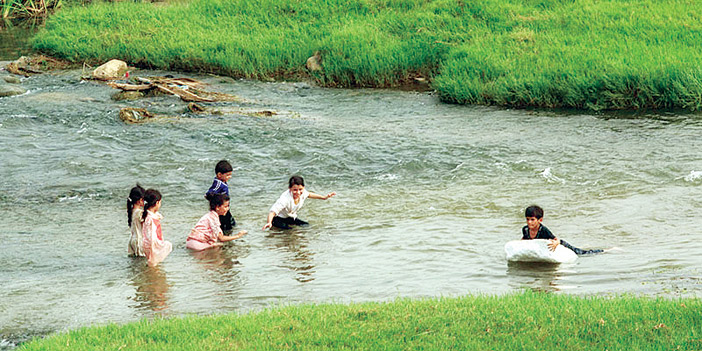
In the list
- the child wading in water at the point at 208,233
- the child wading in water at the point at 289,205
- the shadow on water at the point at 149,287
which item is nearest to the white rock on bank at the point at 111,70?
the child wading in water at the point at 289,205

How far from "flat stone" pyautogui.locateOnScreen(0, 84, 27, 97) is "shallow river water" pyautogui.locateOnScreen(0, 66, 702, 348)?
814mm

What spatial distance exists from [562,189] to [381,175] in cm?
321

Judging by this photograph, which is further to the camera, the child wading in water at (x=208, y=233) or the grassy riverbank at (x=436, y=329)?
the child wading in water at (x=208, y=233)

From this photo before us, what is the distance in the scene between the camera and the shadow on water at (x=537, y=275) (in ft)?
28.4

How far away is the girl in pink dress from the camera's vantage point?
10031 millimetres

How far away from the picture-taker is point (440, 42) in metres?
21.3

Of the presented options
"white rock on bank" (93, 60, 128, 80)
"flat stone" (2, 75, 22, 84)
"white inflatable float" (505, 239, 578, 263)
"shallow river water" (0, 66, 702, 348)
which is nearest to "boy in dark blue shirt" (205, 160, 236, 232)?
"shallow river water" (0, 66, 702, 348)

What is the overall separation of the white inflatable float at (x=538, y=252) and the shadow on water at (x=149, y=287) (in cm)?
403

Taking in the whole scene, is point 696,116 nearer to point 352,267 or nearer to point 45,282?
point 352,267

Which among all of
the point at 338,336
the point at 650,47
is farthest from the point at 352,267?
the point at 650,47

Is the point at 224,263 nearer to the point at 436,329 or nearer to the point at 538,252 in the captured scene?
the point at 538,252

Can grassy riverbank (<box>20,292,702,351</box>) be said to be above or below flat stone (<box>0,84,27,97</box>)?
below

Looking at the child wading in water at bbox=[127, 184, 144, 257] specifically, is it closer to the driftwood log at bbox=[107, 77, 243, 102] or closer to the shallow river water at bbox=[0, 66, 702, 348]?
the shallow river water at bbox=[0, 66, 702, 348]

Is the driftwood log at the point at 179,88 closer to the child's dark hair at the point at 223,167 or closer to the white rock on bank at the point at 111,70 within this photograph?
the white rock on bank at the point at 111,70
